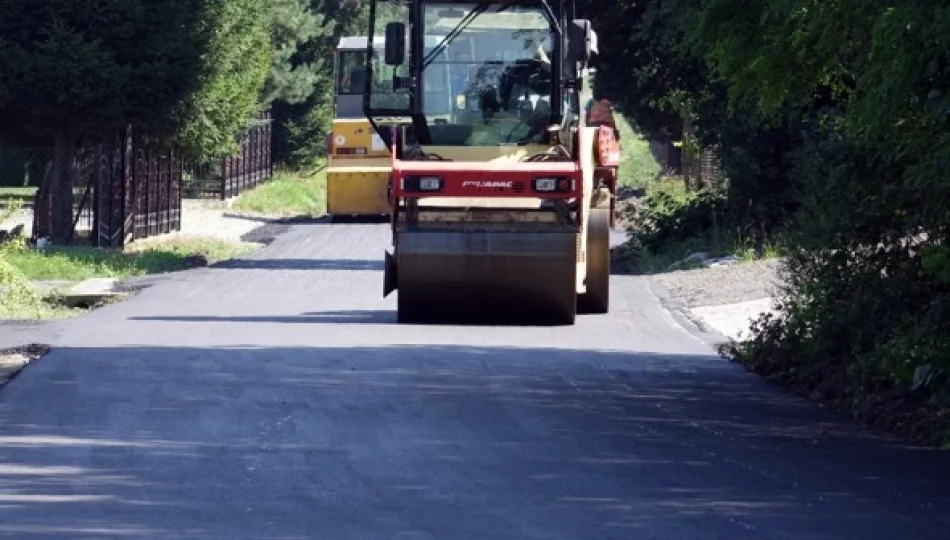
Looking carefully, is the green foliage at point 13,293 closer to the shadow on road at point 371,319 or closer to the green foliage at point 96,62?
the shadow on road at point 371,319

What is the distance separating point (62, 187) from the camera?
33.1 metres

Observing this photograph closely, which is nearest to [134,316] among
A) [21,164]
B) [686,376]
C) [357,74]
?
[357,74]

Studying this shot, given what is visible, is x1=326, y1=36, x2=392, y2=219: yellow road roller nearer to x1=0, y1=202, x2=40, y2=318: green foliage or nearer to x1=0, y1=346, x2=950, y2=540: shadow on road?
x1=0, y1=202, x2=40, y2=318: green foliage

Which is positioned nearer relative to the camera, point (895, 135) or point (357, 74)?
point (895, 135)

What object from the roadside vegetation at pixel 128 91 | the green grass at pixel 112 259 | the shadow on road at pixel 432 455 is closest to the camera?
the shadow on road at pixel 432 455

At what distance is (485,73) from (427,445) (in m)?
9.83

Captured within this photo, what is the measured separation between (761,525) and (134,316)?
12.3m

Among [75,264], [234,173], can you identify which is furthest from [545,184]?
[234,173]

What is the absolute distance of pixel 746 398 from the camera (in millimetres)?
14477

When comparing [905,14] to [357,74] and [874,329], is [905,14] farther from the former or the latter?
[357,74]

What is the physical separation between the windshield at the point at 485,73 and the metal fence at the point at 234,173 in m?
25.9

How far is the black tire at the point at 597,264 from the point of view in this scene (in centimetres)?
2128

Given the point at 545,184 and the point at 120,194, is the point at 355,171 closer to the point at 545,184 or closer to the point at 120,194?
the point at 120,194

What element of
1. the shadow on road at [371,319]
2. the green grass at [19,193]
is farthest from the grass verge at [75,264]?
the green grass at [19,193]
